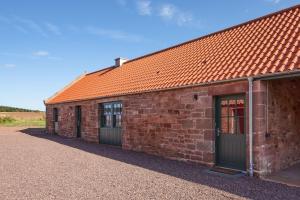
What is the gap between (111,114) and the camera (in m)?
14.4

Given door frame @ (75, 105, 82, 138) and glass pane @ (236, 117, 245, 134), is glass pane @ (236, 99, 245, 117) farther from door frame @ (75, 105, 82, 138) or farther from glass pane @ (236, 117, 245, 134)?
door frame @ (75, 105, 82, 138)

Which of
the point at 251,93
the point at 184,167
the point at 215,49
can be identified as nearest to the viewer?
the point at 251,93

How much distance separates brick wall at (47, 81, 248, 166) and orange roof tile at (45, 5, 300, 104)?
13.2 inches

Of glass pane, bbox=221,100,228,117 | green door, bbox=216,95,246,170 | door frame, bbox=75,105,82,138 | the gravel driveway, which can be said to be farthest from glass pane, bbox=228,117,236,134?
door frame, bbox=75,105,82,138

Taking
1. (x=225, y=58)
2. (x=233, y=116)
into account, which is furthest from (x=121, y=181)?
(x=225, y=58)

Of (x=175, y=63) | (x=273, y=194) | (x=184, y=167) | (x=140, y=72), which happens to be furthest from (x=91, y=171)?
(x=140, y=72)

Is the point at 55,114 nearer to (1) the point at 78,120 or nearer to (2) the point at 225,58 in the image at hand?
(1) the point at 78,120

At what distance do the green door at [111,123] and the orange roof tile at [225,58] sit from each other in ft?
2.21

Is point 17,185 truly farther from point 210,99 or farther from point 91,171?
point 210,99

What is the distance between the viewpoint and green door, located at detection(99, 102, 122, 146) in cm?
1394

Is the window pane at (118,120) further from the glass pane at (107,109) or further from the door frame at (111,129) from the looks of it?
the glass pane at (107,109)

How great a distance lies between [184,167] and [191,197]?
304 centimetres

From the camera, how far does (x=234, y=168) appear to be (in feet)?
27.8

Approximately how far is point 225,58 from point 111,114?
656 cm
